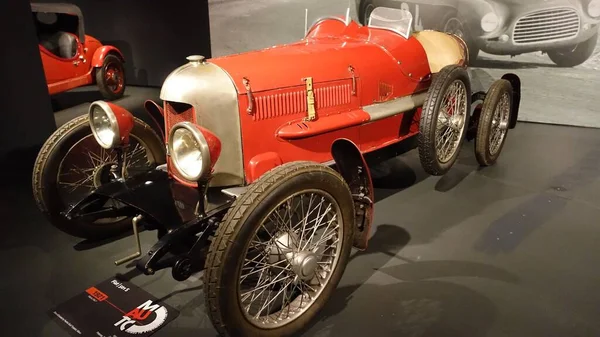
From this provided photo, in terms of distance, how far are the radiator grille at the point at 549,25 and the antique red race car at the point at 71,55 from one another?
5.42 m

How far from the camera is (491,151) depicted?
4.55 metres

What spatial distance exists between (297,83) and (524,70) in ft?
13.3

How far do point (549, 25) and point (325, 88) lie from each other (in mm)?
3789

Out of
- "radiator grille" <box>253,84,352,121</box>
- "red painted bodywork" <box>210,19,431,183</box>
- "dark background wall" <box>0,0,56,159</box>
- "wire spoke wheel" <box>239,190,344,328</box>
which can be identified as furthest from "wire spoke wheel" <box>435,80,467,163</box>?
"dark background wall" <box>0,0,56,159</box>

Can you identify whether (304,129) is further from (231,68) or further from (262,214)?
(262,214)

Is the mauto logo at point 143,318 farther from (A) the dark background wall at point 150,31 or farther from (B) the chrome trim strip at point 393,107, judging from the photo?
(A) the dark background wall at point 150,31

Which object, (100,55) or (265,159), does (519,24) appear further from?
(100,55)

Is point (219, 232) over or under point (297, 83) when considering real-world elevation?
under

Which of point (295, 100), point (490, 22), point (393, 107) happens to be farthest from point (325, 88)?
point (490, 22)

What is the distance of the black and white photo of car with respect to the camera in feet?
18.2

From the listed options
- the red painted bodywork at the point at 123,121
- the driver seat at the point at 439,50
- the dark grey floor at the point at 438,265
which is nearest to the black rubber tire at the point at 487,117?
the dark grey floor at the point at 438,265

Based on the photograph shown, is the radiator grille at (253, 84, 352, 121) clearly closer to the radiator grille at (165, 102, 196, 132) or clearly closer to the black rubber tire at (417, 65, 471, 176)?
the radiator grille at (165, 102, 196, 132)

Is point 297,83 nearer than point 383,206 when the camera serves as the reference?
Yes

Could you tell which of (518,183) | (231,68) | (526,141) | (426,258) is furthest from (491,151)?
(231,68)
